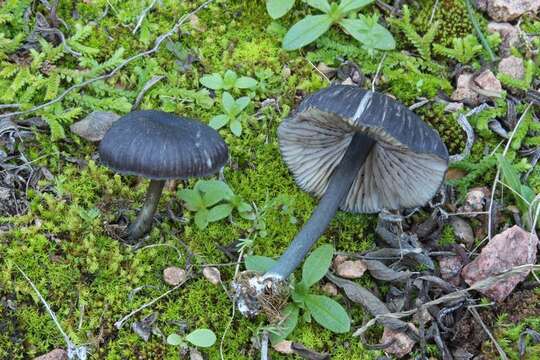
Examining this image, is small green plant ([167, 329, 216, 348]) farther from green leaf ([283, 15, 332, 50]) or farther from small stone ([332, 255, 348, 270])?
green leaf ([283, 15, 332, 50])

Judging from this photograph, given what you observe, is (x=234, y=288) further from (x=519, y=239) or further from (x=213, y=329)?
(x=519, y=239)

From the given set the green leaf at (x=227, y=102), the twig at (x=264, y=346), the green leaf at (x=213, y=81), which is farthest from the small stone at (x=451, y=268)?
the green leaf at (x=213, y=81)

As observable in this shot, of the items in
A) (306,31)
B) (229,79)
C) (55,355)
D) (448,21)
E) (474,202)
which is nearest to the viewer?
(55,355)

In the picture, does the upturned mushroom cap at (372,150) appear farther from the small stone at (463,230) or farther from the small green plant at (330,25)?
the small green plant at (330,25)

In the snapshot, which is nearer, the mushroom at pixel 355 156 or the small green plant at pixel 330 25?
the mushroom at pixel 355 156

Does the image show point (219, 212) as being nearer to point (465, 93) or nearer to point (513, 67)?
point (465, 93)

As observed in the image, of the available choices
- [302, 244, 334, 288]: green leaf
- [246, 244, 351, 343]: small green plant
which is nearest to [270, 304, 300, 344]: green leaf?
[246, 244, 351, 343]: small green plant

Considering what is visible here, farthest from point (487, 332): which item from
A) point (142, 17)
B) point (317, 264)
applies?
point (142, 17)

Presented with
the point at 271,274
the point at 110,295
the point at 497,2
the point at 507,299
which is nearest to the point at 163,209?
the point at 110,295
